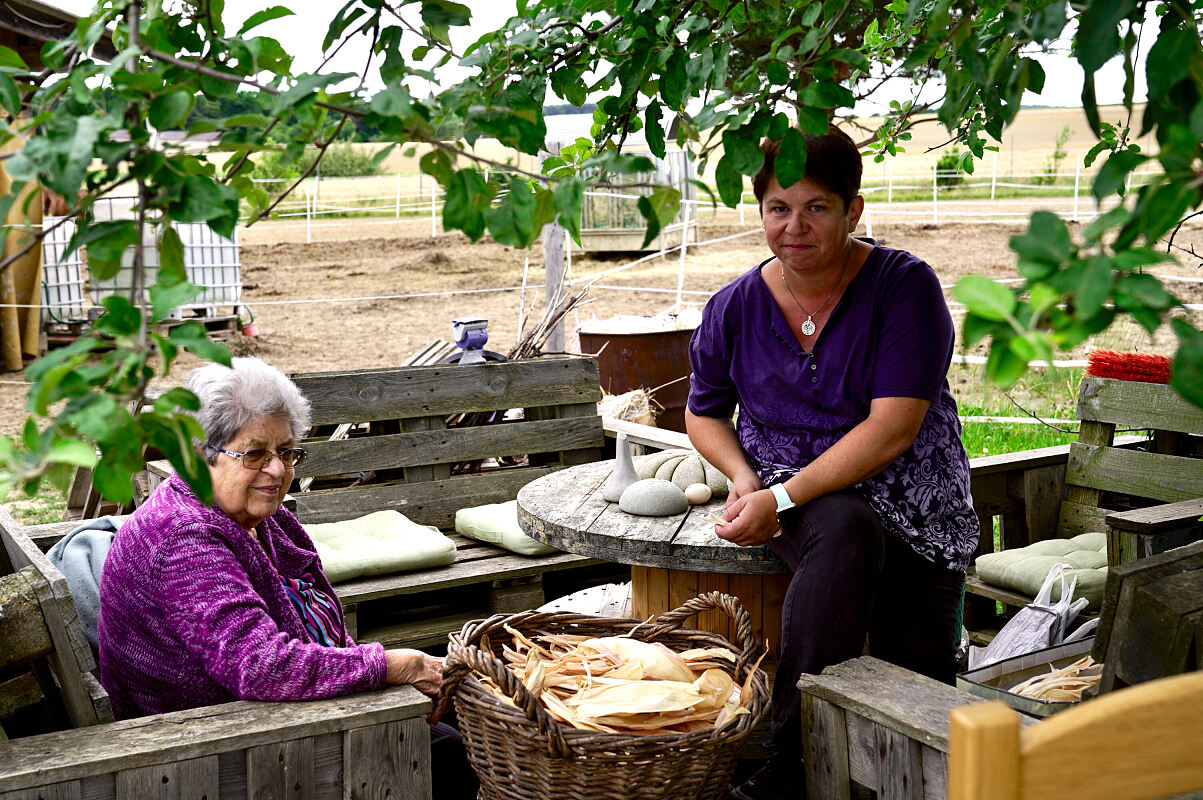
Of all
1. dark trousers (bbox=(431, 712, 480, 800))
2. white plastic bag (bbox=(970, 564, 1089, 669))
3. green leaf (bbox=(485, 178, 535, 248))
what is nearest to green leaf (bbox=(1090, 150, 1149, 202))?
green leaf (bbox=(485, 178, 535, 248))

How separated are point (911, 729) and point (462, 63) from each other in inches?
53.1

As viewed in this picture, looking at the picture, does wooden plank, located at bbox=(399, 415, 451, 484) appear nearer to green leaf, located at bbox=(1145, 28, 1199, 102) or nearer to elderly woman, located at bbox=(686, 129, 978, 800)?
elderly woman, located at bbox=(686, 129, 978, 800)

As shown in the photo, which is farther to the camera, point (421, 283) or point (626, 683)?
point (421, 283)

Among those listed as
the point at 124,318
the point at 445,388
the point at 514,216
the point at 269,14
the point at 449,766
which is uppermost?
Result: the point at 269,14

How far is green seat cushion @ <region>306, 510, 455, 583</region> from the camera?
12.5 ft

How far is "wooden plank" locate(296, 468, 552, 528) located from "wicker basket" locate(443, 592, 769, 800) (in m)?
2.37

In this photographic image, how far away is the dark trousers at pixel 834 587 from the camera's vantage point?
2.45 metres

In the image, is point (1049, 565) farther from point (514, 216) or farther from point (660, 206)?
point (514, 216)

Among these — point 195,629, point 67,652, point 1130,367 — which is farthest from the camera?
point 1130,367

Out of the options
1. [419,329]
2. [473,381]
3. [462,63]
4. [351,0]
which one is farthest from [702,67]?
[419,329]

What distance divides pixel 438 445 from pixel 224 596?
238cm

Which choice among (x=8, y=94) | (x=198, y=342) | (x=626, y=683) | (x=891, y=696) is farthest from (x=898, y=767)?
(x=8, y=94)

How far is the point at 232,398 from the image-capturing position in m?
2.39

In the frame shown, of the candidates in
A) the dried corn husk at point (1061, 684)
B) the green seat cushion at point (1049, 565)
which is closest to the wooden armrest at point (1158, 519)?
the green seat cushion at point (1049, 565)
